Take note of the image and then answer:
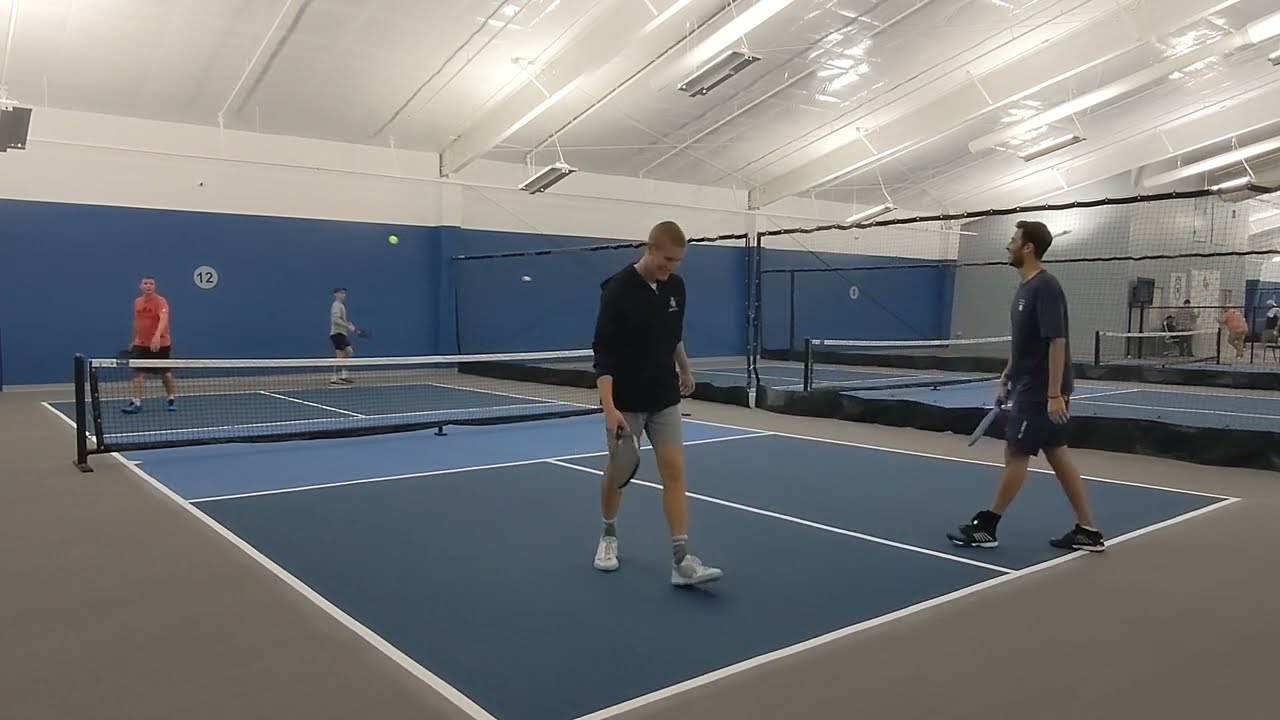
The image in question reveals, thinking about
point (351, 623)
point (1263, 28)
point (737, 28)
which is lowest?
point (351, 623)

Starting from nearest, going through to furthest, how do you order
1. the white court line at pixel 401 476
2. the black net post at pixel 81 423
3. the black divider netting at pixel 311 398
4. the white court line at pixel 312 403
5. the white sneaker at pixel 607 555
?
the white sneaker at pixel 607 555
the white court line at pixel 401 476
the black net post at pixel 81 423
the black divider netting at pixel 311 398
the white court line at pixel 312 403

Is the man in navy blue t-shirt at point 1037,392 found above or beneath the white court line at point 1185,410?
above

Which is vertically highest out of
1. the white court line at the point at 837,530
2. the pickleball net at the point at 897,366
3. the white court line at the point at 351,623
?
the pickleball net at the point at 897,366

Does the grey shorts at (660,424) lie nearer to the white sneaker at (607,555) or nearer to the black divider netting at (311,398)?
the white sneaker at (607,555)

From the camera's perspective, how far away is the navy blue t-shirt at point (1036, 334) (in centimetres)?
470

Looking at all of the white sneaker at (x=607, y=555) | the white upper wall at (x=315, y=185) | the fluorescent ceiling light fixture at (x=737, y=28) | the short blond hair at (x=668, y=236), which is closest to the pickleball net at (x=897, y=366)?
the white upper wall at (x=315, y=185)

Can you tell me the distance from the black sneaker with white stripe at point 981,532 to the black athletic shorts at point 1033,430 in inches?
15.3

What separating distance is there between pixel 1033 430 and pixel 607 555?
7.71 feet

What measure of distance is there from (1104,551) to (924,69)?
12.5m

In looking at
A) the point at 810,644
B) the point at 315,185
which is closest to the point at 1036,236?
the point at 810,644

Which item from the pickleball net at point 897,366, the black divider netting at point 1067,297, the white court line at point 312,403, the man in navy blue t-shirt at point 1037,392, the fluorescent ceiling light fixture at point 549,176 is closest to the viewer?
the man in navy blue t-shirt at point 1037,392

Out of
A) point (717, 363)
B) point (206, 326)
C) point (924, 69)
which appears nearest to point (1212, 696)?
point (924, 69)

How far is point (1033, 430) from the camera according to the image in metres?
4.78

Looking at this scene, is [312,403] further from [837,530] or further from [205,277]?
[837,530]
